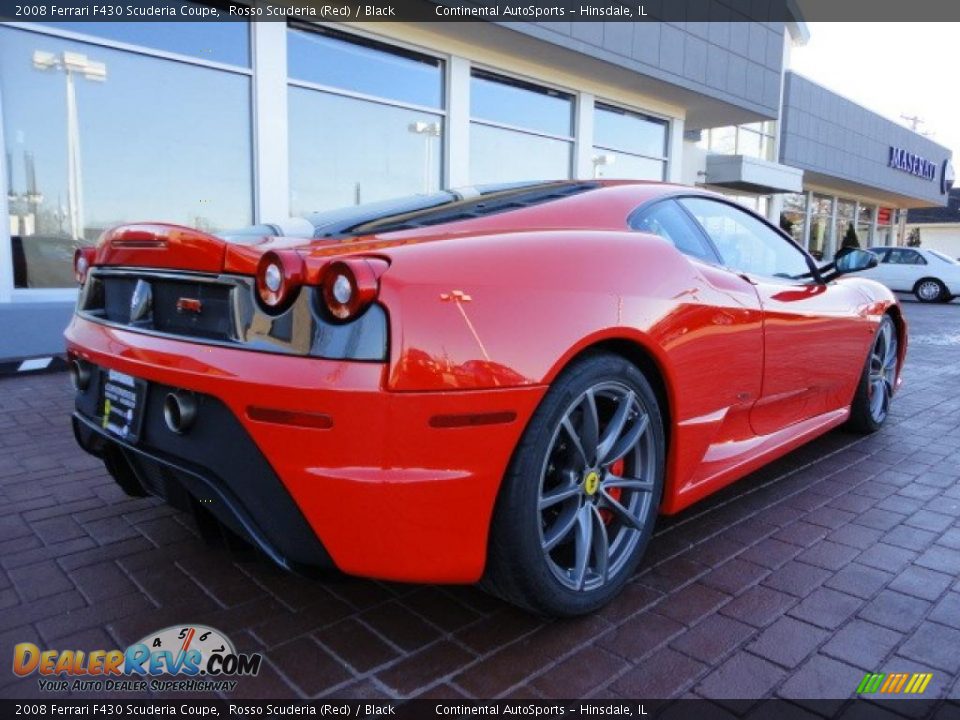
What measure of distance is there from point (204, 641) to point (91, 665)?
0.29 meters

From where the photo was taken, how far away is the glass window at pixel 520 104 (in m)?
9.71

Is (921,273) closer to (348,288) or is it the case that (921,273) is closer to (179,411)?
(348,288)

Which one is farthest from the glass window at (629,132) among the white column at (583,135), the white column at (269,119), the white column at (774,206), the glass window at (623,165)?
the white column at (774,206)

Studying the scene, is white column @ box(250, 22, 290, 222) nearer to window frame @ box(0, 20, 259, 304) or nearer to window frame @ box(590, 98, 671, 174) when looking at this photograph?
window frame @ box(0, 20, 259, 304)

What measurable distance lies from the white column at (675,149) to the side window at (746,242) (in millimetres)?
10036

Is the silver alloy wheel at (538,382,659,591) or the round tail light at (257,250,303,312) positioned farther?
the silver alloy wheel at (538,382,659,591)

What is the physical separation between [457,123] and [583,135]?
9.09 feet

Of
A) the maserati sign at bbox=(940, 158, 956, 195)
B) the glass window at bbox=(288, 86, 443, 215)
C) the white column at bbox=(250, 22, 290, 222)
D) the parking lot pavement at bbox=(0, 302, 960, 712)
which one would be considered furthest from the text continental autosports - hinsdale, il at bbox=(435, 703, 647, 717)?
the maserati sign at bbox=(940, 158, 956, 195)

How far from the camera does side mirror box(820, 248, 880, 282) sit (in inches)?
147

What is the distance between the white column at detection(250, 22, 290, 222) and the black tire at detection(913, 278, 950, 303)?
17.1 meters

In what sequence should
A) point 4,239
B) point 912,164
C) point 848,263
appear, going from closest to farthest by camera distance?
point 848,263 < point 4,239 < point 912,164

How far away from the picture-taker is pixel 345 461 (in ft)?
5.65

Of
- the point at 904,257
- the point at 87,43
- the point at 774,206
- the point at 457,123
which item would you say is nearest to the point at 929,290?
the point at 904,257

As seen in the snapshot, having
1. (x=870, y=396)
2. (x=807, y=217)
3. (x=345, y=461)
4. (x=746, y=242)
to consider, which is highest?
(x=807, y=217)
